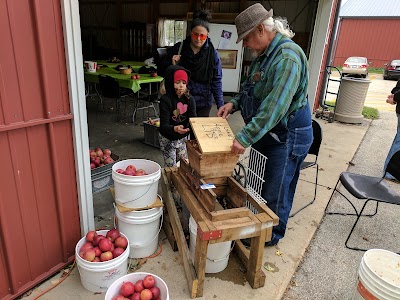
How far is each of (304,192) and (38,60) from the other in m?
3.52

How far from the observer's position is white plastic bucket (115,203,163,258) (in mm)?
2557

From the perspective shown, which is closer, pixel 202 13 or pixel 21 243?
pixel 21 243

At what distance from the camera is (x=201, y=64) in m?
3.38

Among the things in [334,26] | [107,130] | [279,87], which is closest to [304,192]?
[279,87]

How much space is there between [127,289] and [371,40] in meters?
27.8

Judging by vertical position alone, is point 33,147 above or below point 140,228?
above

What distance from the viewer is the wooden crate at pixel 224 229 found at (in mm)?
2078

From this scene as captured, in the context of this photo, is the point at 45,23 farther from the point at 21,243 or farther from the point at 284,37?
the point at 284,37

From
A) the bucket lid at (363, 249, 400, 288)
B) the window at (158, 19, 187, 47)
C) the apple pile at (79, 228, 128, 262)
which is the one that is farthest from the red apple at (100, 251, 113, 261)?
the window at (158, 19, 187, 47)

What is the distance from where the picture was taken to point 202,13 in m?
3.35

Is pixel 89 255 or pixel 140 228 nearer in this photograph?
pixel 89 255

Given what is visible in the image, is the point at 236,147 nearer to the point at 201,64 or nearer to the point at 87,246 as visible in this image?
the point at 87,246

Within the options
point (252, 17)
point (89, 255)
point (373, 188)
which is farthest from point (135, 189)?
point (373, 188)

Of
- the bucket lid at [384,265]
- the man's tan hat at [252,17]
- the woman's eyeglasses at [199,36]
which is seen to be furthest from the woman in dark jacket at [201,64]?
the bucket lid at [384,265]
